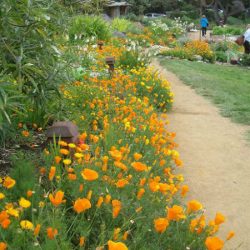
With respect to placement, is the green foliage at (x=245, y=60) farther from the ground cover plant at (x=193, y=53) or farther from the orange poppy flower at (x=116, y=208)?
the orange poppy flower at (x=116, y=208)

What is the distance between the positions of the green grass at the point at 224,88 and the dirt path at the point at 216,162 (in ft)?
0.99

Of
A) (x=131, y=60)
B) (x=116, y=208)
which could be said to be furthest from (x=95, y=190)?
(x=131, y=60)

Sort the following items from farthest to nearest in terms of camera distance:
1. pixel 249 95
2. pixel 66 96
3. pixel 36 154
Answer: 1. pixel 249 95
2. pixel 66 96
3. pixel 36 154

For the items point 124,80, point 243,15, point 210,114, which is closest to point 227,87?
point 210,114

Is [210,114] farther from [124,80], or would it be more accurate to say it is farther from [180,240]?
[180,240]

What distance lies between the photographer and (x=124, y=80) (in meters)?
7.48

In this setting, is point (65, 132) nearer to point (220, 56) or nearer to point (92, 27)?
point (92, 27)

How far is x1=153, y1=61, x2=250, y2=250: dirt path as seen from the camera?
3912 mm

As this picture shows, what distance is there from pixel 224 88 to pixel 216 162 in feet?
18.5

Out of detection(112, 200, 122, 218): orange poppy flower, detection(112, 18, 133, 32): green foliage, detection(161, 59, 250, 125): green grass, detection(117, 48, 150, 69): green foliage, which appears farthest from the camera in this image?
detection(112, 18, 133, 32): green foliage

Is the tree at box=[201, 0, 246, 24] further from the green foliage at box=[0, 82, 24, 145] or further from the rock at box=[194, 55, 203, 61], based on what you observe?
the green foliage at box=[0, 82, 24, 145]

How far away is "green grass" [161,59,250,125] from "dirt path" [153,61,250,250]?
303 millimetres

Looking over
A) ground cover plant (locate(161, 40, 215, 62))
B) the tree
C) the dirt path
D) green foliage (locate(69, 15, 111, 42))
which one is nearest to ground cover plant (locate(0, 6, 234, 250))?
the dirt path

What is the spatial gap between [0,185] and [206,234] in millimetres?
1370
